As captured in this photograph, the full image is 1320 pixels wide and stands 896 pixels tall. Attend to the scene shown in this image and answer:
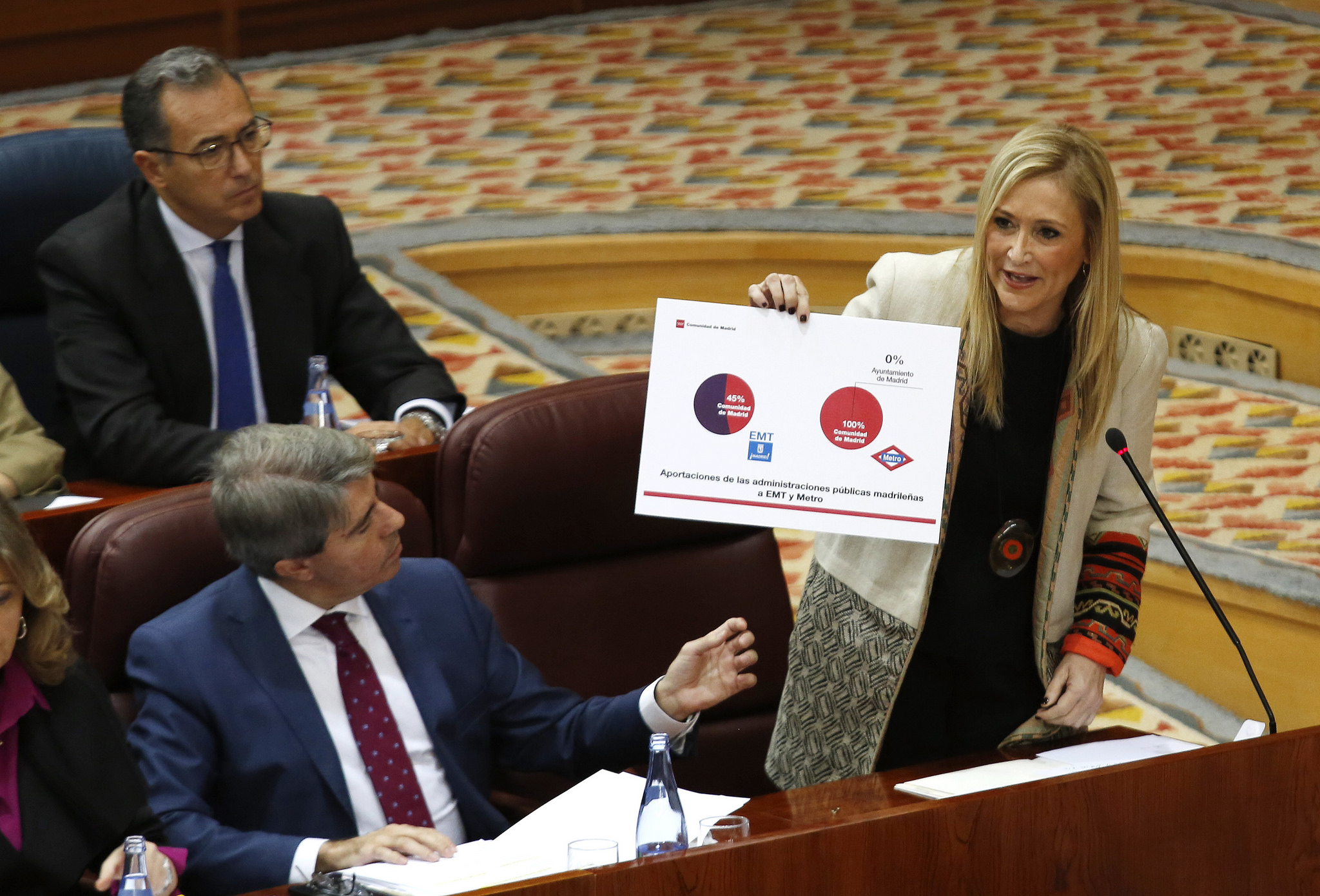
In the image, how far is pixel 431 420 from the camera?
109 inches

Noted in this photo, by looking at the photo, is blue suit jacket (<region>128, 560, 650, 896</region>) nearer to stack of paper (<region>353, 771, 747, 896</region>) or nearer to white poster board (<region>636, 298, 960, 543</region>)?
stack of paper (<region>353, 771, 747, 896</region>)

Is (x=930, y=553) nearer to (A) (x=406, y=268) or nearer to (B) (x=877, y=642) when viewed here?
(B) (x=877, y=642)

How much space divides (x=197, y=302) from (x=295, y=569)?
1.08 metres

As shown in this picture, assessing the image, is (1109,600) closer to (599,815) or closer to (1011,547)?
(1011,547)

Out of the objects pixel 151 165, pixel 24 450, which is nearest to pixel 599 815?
pixel 24 450

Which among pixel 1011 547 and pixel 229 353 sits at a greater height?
pixel 229 353

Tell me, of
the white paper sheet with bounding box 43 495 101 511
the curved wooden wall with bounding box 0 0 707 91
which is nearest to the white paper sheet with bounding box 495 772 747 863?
the white paper sheet with bounding box 43 495 101 511

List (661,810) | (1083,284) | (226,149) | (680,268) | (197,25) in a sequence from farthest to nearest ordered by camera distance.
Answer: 1. (197,25)
2. (680,268)
3. (226,149)
4. (1083,284)
5. (661,810)

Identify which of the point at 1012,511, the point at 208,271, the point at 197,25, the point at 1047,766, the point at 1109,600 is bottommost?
the point at 1047,766

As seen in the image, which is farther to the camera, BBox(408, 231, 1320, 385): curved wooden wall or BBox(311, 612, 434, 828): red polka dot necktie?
BBox(408, 231, 1320, 385): curved wooden wall

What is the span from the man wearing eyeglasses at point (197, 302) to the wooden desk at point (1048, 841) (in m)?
1.34

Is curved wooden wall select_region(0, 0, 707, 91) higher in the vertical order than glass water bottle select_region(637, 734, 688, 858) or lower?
higher

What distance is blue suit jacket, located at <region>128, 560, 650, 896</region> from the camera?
70.0 inches

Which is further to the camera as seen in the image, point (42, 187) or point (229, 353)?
point (42, 187)
